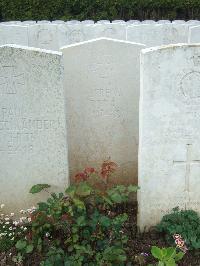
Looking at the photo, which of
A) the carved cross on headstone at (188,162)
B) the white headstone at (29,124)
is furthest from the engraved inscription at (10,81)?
the carved cross on headstone at (188,162)

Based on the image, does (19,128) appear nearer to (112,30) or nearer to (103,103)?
(103,103)

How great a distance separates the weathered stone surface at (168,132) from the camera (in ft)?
11.3

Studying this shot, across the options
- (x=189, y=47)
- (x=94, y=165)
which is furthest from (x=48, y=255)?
(x=189, y=47)

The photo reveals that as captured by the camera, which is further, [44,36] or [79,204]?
[44,36]

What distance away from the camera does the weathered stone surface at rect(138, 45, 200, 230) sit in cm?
345

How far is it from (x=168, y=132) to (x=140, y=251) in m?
1.01

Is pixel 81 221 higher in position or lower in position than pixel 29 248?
higher

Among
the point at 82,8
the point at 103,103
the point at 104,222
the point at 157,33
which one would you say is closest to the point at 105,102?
the point at 103,103

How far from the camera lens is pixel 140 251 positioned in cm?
372

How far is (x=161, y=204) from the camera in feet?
12.8

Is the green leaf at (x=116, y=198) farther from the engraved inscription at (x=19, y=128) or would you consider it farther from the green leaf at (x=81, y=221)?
the engraved inscription at (x=19, y=128)

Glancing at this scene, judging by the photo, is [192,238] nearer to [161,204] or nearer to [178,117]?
[161,204]

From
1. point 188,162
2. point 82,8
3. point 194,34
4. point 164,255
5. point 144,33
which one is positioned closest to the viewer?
point 164,255

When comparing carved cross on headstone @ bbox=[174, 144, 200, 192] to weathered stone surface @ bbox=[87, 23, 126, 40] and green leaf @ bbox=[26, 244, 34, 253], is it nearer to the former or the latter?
green leaf @ bbox=[26, 244, 34, 253]
